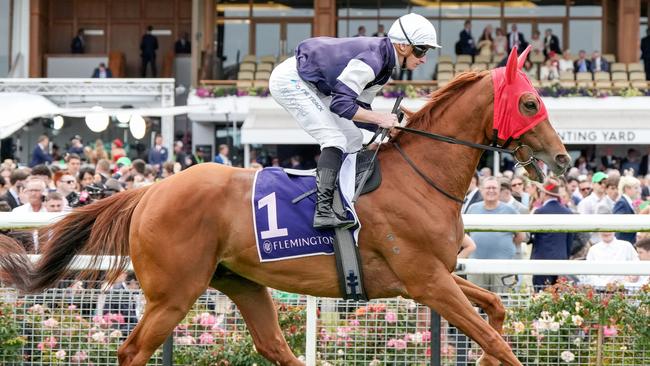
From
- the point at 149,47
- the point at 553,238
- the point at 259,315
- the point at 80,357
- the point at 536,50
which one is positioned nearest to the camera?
the point at 259,315

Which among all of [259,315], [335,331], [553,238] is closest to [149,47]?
[553,238]

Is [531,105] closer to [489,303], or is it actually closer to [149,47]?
[489,303]

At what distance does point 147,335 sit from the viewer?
4.96 metres

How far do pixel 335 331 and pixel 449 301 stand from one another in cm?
117

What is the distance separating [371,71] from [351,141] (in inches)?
17.4

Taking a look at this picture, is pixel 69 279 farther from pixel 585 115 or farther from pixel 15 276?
pixel 585 115

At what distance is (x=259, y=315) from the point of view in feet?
17.5

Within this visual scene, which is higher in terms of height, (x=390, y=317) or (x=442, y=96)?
(x=442, y=96)

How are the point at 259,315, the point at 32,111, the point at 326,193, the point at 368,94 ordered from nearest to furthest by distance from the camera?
the point at 326,193, the point at 368,94, the point at 259,315, the point at 32,111

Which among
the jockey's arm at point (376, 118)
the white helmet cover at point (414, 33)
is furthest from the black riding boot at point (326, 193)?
the white helmet cover at point (414, 33)

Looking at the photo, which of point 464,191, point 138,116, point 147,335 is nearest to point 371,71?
point 464,191

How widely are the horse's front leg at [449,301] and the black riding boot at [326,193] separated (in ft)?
1.23

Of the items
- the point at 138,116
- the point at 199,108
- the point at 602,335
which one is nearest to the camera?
the point at 602,335

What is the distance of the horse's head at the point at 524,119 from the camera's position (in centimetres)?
495
